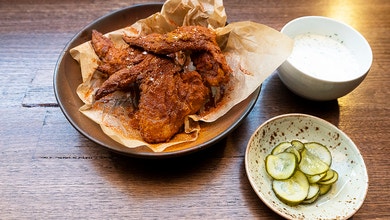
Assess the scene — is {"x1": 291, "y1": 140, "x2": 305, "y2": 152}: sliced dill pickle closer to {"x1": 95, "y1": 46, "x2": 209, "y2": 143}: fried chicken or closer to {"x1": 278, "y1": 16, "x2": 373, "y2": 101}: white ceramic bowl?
{"x1": 278, "y1": 16, "x2": 373, "y2": 101}: white ceramic bowl

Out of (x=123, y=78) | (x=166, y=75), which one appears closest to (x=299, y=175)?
(x=166, y=75)

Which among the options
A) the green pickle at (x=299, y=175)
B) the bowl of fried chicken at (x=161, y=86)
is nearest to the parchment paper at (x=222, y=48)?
the bowl of fried chicken at (x=161, y=86)

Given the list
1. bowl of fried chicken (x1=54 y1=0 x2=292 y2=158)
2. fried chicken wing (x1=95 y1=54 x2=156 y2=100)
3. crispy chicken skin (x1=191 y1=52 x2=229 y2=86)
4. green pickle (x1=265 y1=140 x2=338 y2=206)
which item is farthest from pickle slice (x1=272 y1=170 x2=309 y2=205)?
fried chicken wing (x1=95 y1=54 x2=156 y2=100)

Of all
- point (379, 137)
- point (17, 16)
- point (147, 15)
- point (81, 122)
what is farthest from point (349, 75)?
point (17, 16)

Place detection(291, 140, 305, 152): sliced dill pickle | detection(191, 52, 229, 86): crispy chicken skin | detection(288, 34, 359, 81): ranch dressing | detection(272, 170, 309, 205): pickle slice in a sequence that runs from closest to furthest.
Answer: detection(272, 170, 309, 205): pickle slice → detection(291, 140, 305, 152): sliced dill pickle → detection(191, 52, 229, 86): crispy chicken skin → detection(288, 34, 359, 81): ranch dressing

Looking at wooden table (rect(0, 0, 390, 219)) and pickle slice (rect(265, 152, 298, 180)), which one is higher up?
pickle slice (rect(265, 152, 298, 180))

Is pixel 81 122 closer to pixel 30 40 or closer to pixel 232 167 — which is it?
pixel 232 167
